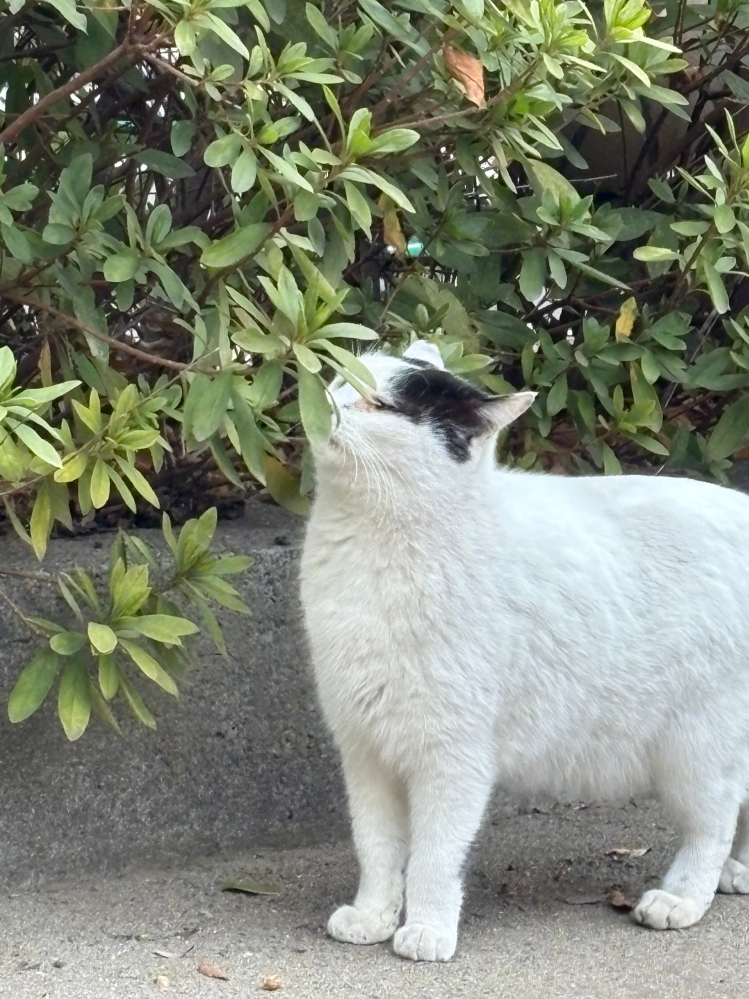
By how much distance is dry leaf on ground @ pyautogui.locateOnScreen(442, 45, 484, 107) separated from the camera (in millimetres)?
2670

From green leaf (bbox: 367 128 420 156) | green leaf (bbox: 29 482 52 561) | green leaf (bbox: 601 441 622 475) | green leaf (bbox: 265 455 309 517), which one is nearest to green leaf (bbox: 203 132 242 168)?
green leaf (bbox: 367 128 420 156)

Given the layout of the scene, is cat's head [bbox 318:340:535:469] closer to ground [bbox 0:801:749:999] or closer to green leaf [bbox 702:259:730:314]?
green leaf [bbox 702:259:730:314]

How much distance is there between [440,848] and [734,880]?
90 centimetres

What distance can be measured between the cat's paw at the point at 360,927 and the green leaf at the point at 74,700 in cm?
70

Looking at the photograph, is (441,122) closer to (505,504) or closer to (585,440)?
(505,504)

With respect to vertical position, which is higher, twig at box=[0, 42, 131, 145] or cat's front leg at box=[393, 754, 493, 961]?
twig at box=[0, 42, 131, 145]

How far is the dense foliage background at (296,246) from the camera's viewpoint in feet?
8.15

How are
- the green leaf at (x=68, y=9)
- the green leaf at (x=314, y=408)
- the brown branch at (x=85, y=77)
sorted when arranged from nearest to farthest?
the green leaf at (x=68, y=9) < the green leaf at (x=314, y=408) < the brown branch at (x=85, y=77)

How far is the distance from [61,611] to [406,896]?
1135 millimetres

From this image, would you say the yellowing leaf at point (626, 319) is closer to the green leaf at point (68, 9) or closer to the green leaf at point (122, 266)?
the green leaf at point (122, 266)

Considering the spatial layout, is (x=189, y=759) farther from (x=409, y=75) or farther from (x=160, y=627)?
(x=409, y=75)

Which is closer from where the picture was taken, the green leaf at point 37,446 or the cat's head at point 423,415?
the green leaf at point 37,446

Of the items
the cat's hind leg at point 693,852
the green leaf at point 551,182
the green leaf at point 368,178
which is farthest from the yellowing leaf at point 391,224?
the cat's hind leg at point 693,852

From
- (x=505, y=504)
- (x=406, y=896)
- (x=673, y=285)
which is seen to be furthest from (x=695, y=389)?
(x=406, y=896)
